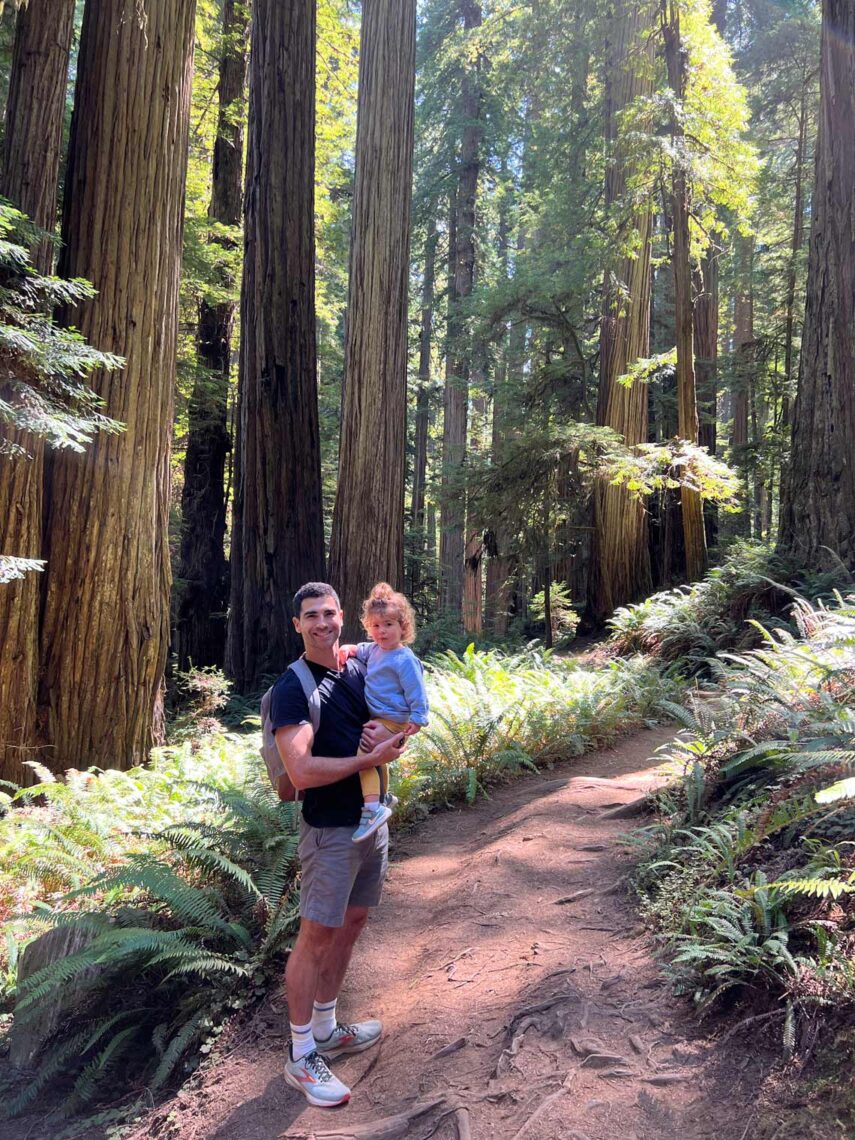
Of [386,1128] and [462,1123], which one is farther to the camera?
[386,1128]

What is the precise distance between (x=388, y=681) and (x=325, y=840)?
65 centimetres

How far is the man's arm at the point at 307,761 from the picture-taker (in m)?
2.68

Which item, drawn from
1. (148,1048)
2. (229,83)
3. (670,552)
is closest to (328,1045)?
(148,1048)

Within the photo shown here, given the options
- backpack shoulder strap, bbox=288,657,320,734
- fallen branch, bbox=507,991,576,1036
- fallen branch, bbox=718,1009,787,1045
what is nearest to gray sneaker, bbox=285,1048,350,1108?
fallen branch, bbox=507,991,576,1036

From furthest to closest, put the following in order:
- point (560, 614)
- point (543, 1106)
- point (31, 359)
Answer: point (560, 614) → point (31, 359) → point (543, 1106)

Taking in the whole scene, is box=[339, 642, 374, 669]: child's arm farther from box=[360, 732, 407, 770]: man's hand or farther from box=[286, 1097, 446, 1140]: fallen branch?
box=[286, 1097, 446, 1140]: fallen branch

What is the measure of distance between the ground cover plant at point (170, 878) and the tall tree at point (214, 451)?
6.20 meters

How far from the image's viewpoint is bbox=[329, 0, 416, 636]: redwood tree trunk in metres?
8.57

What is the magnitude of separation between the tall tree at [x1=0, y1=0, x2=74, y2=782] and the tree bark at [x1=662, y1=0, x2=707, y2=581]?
7.75m

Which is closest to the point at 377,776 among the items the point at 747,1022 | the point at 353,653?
the point at 353,653

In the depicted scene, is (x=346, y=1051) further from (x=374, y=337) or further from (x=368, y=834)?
(x=374, y=337)

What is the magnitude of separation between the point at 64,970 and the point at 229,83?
47.5ft

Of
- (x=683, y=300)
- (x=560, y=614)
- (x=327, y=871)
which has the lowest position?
(x=327, y=871)

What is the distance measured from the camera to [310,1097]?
2.78 meters
